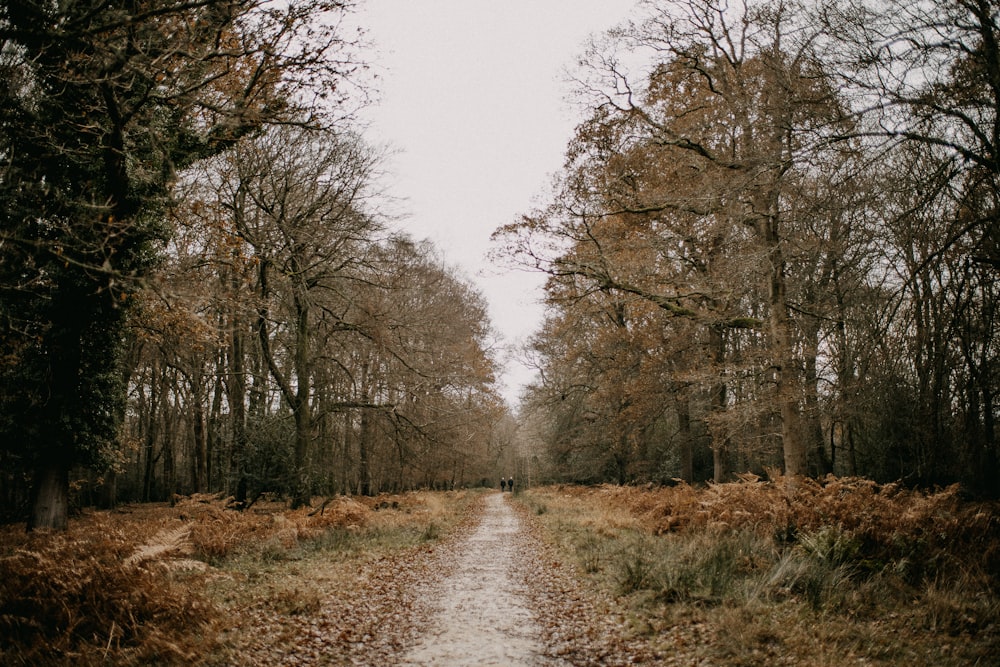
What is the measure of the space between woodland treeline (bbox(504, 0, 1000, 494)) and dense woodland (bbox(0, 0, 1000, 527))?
0.06 m

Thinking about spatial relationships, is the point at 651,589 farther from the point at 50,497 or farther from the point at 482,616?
the point at 50,497

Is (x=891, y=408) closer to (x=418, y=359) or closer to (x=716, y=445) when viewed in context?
(x=716, y=445)

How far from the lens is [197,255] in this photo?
11570mm

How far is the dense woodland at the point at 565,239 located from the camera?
6117mm

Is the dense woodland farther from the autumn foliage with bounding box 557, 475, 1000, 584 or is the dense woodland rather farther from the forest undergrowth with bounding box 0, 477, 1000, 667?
the forest undergrowth with bounding box 0, 477, 1000, 667

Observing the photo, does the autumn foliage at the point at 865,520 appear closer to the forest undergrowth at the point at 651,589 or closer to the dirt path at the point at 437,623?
the forest undergrowth at the point at 651,589

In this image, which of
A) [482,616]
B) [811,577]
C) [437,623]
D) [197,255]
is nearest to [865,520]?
[811,577]

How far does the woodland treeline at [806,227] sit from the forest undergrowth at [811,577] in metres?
1.55

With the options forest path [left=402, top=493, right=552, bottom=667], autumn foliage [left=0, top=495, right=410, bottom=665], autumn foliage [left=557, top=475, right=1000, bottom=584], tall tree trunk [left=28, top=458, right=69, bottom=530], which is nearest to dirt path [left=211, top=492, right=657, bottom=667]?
forest path [left=402, top=493, right=552, bottom=667]

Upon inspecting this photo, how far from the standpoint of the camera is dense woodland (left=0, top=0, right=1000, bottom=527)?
6.12 m

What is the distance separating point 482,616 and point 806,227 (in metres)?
9.61

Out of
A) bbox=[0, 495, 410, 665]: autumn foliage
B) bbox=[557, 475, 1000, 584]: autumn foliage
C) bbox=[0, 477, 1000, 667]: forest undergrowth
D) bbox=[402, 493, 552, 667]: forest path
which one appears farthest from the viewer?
bbox=[557, 475, 1000, 584]: autumn foliage

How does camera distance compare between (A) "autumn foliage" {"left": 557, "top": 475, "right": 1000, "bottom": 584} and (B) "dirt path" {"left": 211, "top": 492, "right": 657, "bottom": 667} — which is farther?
(A) "autumn foliage" {"left": 557, "top": 475, "right": 1000, "bottom": 584}

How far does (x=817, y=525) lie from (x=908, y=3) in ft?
22.3
